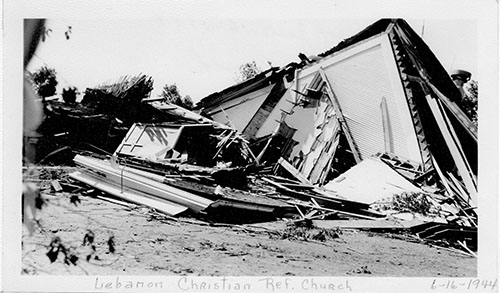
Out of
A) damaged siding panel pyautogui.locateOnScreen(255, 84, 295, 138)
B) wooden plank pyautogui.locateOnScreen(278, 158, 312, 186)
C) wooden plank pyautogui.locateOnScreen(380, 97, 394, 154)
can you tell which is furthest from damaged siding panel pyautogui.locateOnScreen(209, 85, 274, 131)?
wooden plank pyautogui.locateOnScreen(380, 97, 394, 154)

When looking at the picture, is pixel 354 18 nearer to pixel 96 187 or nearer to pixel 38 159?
pixel 96 187

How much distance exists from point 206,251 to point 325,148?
1.47 meters

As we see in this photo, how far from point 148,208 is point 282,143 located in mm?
1394

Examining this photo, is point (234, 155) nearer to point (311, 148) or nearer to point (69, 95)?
point (311, 148)

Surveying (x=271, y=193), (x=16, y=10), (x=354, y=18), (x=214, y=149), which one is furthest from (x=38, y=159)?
(x=354, y=18)

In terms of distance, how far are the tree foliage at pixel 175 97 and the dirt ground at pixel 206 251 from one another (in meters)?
1.06

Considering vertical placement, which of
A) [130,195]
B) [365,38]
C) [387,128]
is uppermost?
[365,38]

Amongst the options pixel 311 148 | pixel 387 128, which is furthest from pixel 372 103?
pixel 311 148

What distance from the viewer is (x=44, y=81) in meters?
3.71

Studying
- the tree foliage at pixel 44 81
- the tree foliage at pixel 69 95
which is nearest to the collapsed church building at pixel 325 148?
the tree foliage at pixel 69 95

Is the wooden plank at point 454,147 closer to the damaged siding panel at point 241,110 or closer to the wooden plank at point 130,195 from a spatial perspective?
the damaged siding panel at point 241,110

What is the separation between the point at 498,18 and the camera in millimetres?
3664

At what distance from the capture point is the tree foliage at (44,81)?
12.1ft

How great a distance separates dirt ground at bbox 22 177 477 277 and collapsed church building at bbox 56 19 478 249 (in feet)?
0.53
